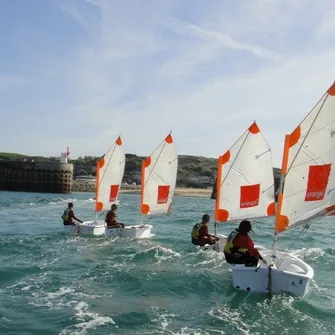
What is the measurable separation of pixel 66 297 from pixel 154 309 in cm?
238

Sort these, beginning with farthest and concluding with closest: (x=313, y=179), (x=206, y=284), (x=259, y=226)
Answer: (x=259, y=226)
(x=206, y=284)
(x=313, y=179)

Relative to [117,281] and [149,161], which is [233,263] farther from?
[149,161]

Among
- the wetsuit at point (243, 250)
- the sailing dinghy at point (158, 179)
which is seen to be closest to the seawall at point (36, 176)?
the sailing dinghy at point (158, 179)

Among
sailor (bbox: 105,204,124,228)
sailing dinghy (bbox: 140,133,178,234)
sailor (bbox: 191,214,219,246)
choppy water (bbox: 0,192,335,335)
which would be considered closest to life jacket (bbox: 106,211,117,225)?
sailor (bbox: 105,204,124,228)

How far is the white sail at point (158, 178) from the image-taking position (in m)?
24.3

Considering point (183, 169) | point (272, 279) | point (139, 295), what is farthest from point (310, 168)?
point (183, 169)

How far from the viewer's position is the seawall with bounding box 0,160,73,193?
79.6m

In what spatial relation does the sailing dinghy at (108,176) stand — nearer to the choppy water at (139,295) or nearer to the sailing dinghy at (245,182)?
the choppy water at (139,295)

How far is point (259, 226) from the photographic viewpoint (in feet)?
113

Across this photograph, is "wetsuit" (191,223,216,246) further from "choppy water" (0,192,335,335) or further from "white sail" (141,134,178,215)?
"white sail" (141,134,178,215)

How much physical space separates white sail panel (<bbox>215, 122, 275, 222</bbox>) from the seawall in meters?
63.5

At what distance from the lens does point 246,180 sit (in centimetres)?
1869

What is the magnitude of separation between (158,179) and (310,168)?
13.2 meters

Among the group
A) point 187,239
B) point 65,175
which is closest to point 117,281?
point 187,239
